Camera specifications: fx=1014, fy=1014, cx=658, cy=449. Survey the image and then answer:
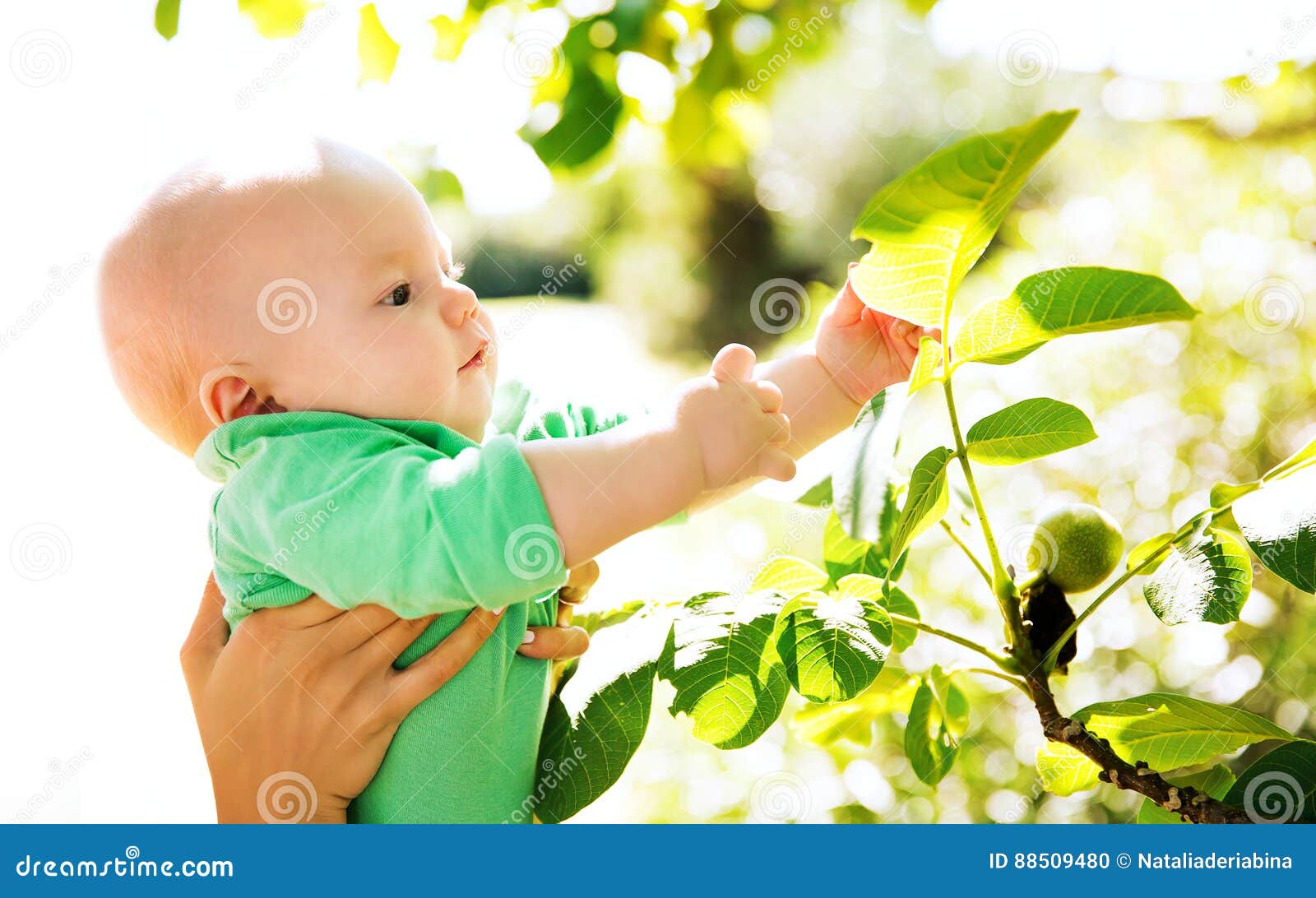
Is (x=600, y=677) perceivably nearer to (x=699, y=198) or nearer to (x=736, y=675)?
(x=736, y=675)

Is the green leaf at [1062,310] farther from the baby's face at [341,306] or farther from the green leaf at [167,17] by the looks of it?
the green leaf at [167,17]

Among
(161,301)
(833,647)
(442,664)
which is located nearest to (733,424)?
(833,647)

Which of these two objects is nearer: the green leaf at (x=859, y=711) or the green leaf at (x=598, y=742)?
the green leaf at (x=598, y=742)

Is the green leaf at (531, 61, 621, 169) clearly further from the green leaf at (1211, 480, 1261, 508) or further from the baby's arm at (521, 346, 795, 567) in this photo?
the green leaf at (1211, 480, 1261, 508)

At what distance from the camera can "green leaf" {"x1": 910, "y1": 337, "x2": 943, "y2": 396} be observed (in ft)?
1.55

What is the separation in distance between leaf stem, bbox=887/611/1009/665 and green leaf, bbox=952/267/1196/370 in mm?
157

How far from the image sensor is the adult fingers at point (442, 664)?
62cm

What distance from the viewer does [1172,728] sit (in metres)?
0.55

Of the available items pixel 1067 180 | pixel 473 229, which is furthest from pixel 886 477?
pixel 473 229

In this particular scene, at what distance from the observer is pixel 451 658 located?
0.62 m

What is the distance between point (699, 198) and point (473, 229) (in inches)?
44.5

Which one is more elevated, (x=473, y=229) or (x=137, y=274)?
(x=473, y=229)

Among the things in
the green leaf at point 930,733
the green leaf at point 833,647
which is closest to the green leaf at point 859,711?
the green leaf at point 930,733

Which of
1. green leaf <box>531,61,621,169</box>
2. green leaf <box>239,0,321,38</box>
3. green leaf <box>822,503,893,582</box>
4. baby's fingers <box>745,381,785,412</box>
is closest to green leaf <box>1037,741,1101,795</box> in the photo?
green leaf <box>822,503,893,582</box>
